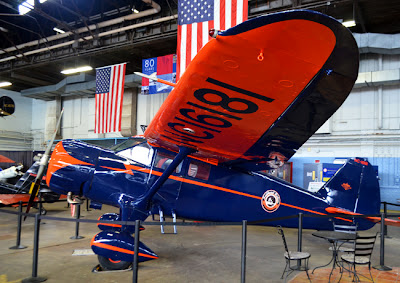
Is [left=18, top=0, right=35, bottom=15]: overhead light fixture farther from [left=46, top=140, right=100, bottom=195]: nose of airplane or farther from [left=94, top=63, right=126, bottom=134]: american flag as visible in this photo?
[left=46, top=140, right=100, bottom=195]: nose of airplane

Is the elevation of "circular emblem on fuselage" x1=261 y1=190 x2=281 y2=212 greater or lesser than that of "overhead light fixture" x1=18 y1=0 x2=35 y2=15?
lesser

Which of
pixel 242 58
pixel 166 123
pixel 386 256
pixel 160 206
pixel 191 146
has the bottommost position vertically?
pixel 386 256

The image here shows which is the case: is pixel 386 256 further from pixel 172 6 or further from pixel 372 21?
pixel 172 6

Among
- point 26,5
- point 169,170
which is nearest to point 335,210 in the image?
point 169,170

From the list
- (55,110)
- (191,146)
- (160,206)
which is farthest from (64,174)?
(55,110)

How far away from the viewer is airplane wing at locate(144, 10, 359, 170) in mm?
2072

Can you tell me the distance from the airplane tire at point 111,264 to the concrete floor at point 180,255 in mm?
145

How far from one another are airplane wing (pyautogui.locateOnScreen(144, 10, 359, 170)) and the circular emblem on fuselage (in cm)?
152

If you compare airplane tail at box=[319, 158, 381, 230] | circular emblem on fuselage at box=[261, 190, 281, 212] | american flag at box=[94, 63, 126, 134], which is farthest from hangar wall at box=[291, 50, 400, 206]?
circular emblem on fuselage at box=[261, 190, 281, 212]

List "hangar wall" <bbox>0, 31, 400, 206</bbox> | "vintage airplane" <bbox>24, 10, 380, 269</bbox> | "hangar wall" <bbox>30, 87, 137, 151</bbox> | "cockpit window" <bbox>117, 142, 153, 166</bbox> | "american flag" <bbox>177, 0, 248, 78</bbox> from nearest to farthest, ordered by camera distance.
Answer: "vintage airplane" <bbox>24, 10, 380, 269</bbox> → "cockpit window" <bbox>117, 142, 153, 166</bbox> → "american flag" <bbox>177, 0, 248, 78</bbox> → "hangar wall" <bbox>0, 31, 400, 206</bbox> → "hangar wall" <bbox>30, 87, 137, 151</bbox>

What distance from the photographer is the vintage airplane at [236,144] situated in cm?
223

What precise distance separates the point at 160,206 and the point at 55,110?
20.7 meters

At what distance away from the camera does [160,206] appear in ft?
17.5

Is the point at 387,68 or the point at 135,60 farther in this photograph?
the point at 135,60
